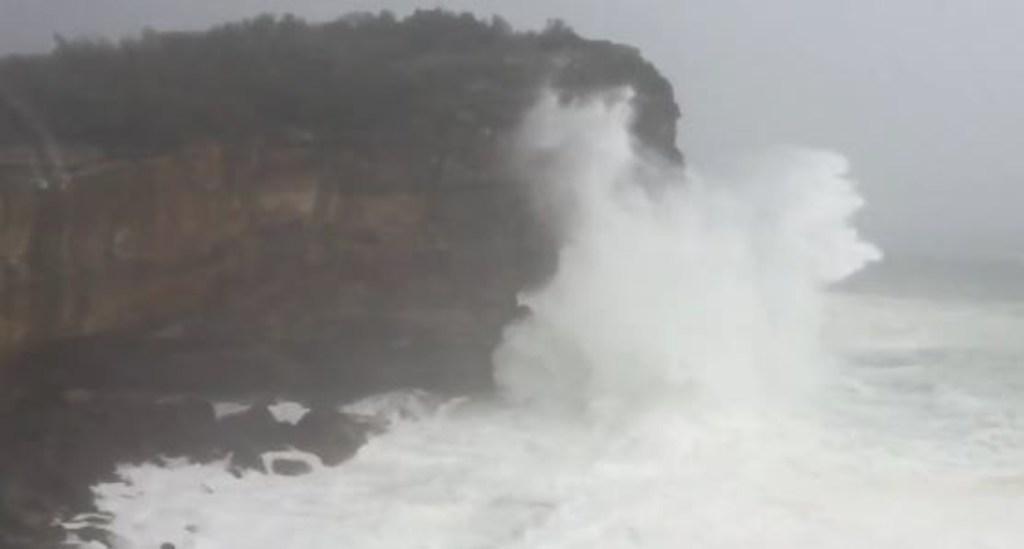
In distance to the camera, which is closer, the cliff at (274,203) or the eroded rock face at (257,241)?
the eroded rock face at (257,241)

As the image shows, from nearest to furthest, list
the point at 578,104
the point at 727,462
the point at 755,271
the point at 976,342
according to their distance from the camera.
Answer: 1. the point at 727,462
2. the point at 578,104
3. the point at 755,271
4. the point at 976,342

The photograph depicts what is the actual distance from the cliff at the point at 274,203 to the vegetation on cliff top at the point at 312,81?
34 millimetres

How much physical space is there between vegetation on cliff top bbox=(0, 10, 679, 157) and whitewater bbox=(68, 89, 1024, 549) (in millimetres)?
721

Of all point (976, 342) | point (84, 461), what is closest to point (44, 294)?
point (84, 461)

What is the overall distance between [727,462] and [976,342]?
474 inches

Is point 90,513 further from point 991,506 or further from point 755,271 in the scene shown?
point 755,271

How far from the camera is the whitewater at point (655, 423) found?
12539 mm

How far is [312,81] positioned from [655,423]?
20.2ft

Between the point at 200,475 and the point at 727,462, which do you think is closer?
the point at 200,475

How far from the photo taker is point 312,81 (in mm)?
17656

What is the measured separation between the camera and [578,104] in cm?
1986

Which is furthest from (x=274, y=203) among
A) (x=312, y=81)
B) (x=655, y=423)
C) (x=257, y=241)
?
(x=655, y=423)

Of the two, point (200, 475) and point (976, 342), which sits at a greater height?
point (976, 342)

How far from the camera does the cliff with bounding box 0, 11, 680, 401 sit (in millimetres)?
14453
